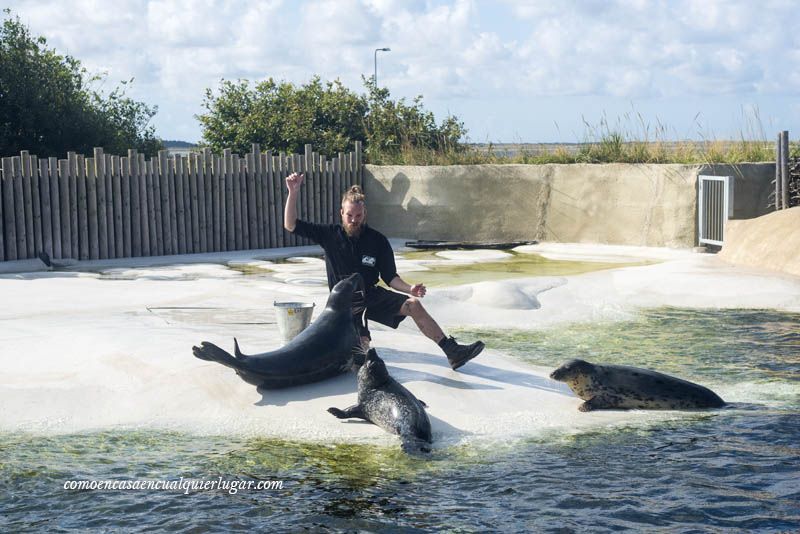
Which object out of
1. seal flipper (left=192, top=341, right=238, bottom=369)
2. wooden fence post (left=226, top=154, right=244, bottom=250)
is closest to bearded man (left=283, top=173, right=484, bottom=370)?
seal flipper (left=192, top=341, right=238, bottom=369)

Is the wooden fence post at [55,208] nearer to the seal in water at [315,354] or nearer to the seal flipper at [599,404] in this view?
the seal in water at [315,354]

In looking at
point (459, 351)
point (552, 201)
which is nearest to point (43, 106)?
point (552, 201)

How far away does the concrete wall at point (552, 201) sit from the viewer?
17016 millimetres

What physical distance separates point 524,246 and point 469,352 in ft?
33.6

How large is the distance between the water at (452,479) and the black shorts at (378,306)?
Answer: 1.68 meters

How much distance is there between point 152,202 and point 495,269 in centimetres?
582

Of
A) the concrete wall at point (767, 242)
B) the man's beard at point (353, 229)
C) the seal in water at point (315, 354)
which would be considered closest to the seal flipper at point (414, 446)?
the seal in water at point (315, 354)

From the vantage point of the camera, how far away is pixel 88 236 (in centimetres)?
1650

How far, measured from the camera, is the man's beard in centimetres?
818

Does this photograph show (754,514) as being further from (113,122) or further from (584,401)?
(113,122)

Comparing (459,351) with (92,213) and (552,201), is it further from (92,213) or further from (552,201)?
(552,201)

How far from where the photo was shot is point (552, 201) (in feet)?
60.7

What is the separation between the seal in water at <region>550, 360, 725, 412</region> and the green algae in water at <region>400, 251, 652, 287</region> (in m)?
5.71

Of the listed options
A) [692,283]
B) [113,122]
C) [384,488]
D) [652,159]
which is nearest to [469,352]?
[384,488]
